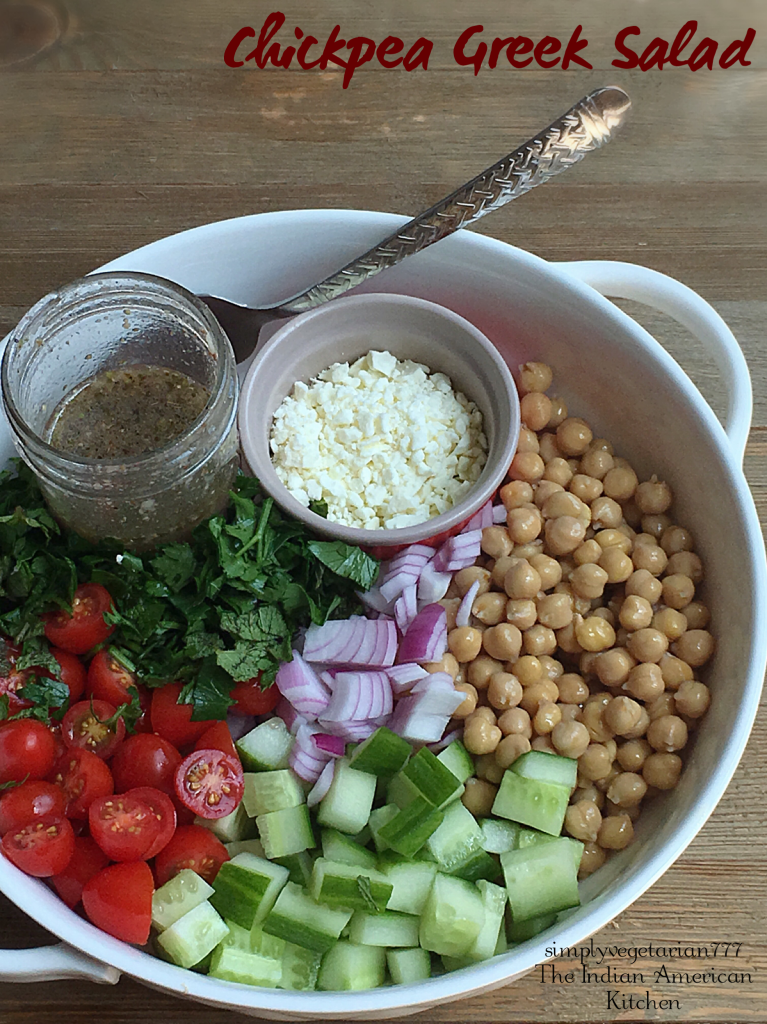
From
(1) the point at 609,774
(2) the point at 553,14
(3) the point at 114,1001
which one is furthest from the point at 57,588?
(2) the point at 553,14

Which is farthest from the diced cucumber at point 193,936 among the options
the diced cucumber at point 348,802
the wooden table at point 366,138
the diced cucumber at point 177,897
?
the wooden table at point 366,138

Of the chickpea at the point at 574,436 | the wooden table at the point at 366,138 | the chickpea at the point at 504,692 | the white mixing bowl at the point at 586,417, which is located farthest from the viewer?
the wooden table at the point at 366,138

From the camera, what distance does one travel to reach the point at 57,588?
5.52 feet

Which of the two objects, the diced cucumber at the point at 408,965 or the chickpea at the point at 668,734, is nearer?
the diced cucumber at the point at 408,965

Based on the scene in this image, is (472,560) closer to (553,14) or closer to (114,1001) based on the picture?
(114,1001)

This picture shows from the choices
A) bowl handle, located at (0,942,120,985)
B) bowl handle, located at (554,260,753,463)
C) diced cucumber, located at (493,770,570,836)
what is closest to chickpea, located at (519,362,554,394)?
bowl handle, located at (554,260,753,463)

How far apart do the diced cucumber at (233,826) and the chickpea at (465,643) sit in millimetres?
465

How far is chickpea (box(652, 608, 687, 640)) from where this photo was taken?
5.86 ft

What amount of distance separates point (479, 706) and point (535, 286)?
0.82 m

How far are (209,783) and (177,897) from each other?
175mm

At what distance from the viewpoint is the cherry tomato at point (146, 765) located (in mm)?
1601

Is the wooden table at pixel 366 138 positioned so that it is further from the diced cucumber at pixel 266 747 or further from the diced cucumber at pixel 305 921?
the diced cucumber at pixel 305 921

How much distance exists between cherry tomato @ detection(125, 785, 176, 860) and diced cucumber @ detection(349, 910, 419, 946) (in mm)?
319

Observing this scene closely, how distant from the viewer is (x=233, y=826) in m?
1.63
